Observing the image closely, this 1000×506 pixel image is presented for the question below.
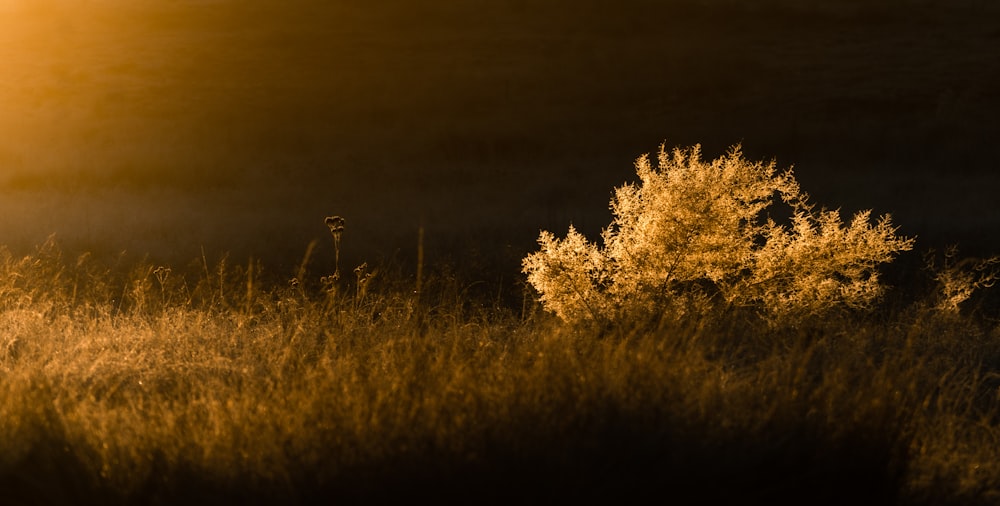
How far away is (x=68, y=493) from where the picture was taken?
3.62m

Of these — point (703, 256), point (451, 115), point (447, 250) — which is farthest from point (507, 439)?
point (451, 115)

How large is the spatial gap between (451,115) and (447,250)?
13728 millimetres

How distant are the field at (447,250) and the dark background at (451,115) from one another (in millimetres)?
131

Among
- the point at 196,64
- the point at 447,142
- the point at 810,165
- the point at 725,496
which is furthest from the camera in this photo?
the point at 196,64

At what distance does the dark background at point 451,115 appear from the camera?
16.1 m

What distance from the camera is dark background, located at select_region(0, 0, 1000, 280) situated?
16.1m

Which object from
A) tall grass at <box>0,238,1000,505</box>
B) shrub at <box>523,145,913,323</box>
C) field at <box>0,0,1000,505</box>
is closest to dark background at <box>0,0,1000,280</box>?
field at <box>0,0,1000,505</box>

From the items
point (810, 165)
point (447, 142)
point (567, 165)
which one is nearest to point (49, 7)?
point (447, 142)

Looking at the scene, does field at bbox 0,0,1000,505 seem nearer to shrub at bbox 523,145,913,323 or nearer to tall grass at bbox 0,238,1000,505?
tall grass at bbox 0,238,1000,505

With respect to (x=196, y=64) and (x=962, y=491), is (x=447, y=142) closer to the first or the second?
(x=196, y=64)

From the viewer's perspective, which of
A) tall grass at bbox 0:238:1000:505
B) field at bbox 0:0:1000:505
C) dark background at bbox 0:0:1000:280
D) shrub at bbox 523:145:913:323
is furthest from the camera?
dark background at bbox 0:0:1000:280

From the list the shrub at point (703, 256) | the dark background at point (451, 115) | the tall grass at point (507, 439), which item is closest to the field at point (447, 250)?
the tall grass at point (507, 439)

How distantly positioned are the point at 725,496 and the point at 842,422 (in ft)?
2.20

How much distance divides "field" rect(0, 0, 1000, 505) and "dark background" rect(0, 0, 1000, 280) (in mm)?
131
